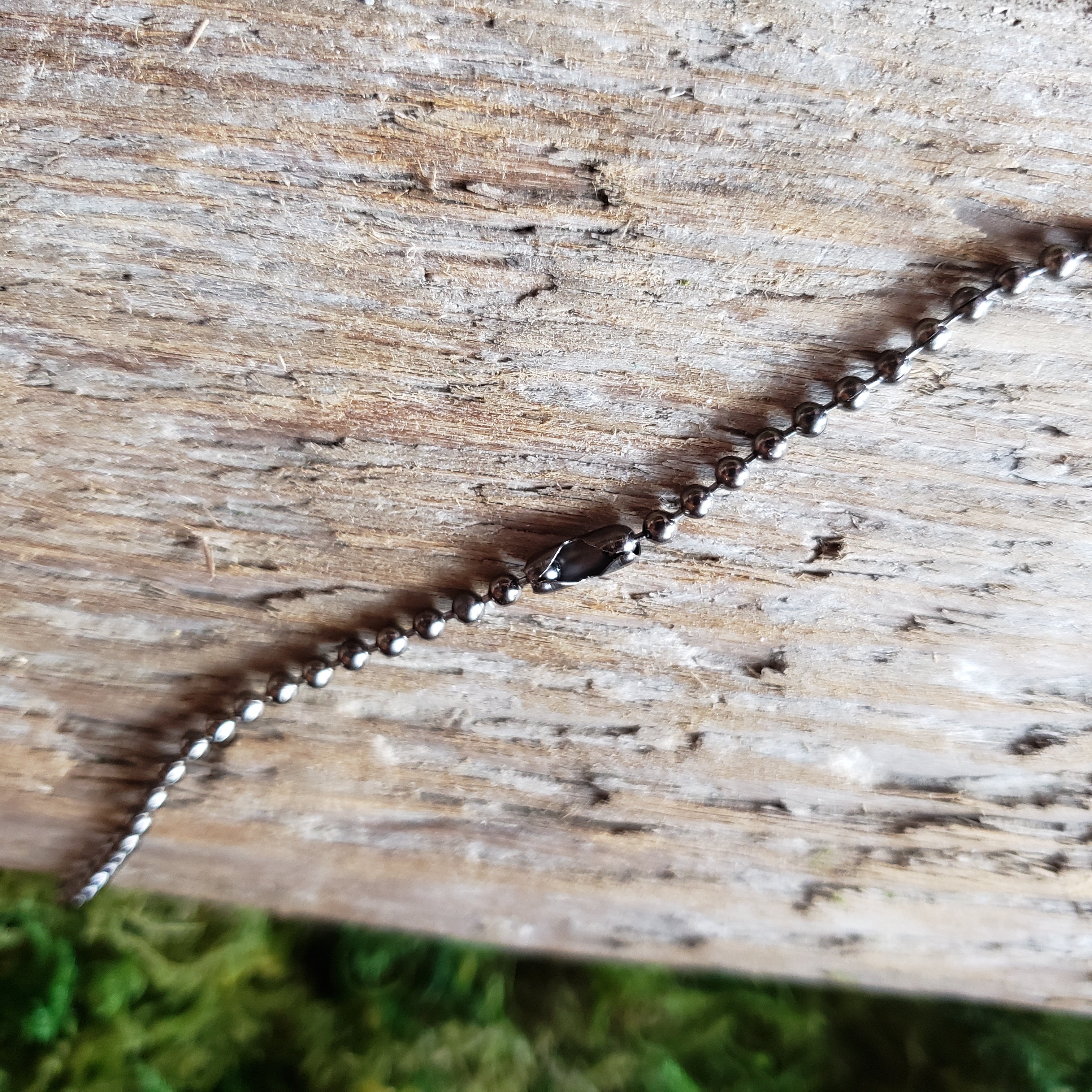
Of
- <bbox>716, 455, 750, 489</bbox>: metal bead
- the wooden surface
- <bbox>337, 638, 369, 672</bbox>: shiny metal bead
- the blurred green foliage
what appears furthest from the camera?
the blurred green foliage

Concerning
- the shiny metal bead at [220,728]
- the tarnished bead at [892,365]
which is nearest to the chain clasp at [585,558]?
the tarnished bead at [892,365]

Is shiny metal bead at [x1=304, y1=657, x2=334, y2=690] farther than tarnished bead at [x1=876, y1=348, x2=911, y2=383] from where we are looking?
Yes

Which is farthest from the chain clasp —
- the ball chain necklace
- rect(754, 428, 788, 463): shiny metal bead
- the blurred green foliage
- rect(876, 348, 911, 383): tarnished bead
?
the blurred green foliage

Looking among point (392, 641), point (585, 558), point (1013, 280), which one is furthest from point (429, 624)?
point (1013, 280)

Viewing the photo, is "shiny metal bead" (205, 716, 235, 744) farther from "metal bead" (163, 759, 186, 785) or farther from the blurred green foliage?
the blurred green foliage

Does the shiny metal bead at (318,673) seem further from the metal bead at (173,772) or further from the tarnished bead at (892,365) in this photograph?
the tarnished bead at (892,365)

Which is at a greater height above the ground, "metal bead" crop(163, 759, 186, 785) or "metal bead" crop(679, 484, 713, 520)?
"metal bead" crop(679, 484, 713, 520)
